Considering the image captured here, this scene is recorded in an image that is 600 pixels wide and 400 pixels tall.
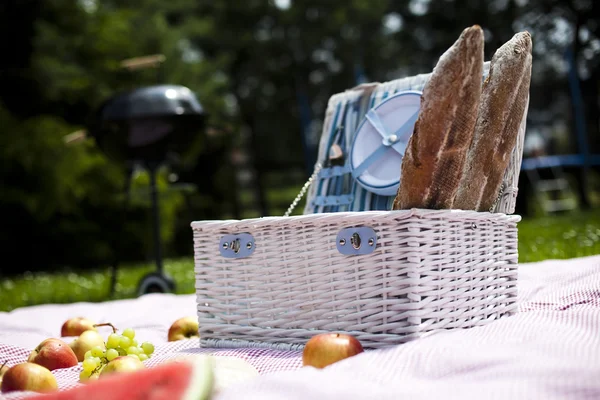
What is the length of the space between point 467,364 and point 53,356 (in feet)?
4.05

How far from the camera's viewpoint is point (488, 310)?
2.15m

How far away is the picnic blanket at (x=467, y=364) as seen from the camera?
129 cm

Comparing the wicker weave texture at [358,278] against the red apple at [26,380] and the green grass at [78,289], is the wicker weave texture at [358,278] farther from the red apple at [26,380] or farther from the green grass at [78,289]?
the green grass at [78,289]

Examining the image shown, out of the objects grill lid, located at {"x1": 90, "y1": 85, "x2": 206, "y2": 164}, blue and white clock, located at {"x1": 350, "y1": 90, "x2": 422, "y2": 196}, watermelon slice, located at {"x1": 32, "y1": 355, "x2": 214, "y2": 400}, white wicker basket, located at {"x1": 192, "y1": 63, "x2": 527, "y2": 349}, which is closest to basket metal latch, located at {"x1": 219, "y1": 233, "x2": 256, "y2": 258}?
white wicker basket, located at {"x1": 192, "y1": 63, "x2": 527, "y2": 349}

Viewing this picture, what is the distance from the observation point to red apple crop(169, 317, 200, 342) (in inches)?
99.7

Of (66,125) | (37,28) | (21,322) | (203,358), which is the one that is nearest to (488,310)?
(203,358)

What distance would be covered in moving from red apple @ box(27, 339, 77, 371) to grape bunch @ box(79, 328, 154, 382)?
11 cm

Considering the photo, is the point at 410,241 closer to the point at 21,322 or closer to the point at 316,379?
the point at 316,379

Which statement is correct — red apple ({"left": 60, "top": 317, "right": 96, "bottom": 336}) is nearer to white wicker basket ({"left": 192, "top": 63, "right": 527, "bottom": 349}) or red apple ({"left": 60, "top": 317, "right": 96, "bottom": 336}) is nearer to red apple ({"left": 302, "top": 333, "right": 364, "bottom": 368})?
white wicker basket ({"left": 192, "top": 63, "right": 527, "bottom": 349})

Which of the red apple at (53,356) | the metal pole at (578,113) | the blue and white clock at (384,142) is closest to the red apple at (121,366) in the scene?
the red apple at (53,356)

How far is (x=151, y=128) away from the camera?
4082 millimetres

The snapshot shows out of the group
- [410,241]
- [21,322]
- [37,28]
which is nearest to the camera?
[410,241]

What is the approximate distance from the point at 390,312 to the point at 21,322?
208 cm

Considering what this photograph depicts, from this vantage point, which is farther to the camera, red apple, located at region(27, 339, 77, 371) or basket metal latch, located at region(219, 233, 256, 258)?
basket metal latch, located at region(219, 233, 256, 258)
